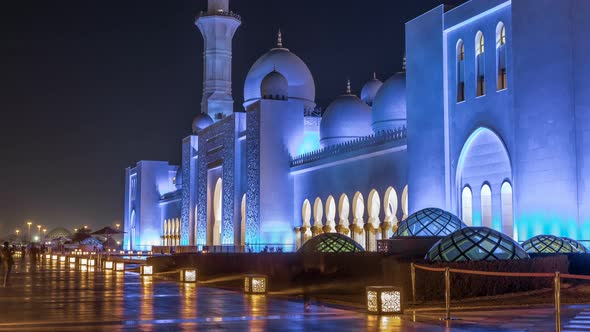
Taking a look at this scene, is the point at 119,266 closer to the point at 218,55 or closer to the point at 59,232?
the point at 218,55

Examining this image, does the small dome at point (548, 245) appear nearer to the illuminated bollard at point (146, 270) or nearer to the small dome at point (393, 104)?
the illuminated bollard at point (146, 270)

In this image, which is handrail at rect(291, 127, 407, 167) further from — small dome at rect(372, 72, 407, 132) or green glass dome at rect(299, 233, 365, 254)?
green glass dome at rect(299, 233, 365, 254)

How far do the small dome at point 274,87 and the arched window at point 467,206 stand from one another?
35.7ft

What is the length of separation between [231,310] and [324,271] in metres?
5.14

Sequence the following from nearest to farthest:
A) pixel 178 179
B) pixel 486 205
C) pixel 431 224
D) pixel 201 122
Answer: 1. pixel 431 224
2. pixel 486 205
3. pixel 201 122
4. pixel 178 179

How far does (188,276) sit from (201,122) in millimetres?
21905

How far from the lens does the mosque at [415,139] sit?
48.8ft

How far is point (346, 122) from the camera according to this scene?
27359 millimetres

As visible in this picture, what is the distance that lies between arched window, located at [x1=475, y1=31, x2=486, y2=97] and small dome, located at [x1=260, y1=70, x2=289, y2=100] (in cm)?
1082

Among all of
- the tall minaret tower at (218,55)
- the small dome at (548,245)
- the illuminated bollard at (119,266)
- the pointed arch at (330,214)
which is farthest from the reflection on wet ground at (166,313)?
the tall minaret tower at (218,55)

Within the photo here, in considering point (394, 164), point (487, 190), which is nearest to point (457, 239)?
point (487, 190)

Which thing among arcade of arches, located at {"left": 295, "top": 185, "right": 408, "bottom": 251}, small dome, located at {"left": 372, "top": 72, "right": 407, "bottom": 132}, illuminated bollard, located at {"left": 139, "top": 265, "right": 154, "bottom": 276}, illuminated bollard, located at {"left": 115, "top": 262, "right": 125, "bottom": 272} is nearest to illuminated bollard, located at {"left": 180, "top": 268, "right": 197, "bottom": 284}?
illuminated bollard, located at {"left": 139, "top": 265, "right": 154, "bottom": 276}

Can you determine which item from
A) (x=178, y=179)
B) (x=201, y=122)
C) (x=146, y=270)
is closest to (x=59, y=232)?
(x=178, y=179)

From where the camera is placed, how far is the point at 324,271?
13.5m
